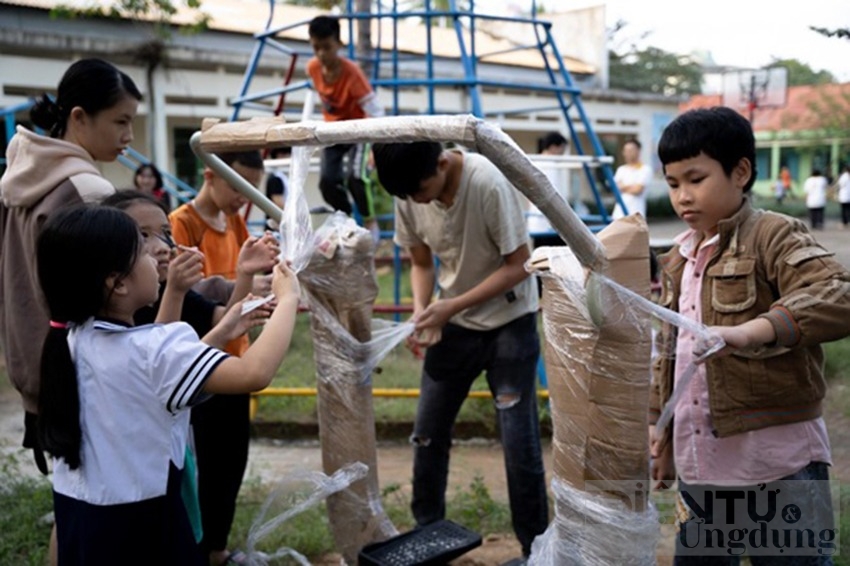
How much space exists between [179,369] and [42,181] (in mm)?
904

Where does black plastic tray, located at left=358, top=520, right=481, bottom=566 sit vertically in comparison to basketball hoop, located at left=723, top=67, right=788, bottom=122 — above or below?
below

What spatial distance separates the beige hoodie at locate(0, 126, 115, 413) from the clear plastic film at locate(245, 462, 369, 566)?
28.7 inches

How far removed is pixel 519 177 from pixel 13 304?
153cm

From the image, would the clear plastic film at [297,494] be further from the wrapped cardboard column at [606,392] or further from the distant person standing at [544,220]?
the distant person standing at [544,220]

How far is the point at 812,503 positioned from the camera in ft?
6.16

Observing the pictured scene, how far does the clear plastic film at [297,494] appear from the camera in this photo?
2371mm

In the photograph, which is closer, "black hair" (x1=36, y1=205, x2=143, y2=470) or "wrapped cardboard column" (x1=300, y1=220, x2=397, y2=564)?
"black hair" (x1=36, y1=205, x2=143, y2=470)

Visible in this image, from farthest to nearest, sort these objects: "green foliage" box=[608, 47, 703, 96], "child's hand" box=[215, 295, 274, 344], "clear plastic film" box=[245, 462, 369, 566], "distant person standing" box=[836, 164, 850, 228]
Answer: "green foliage" box=[608, 47, 703, 96], "distant person standing" box=[836, 164, 850, 228], "clear plastic film" box=[245, 462, 369, 566], "child's hand" box=[215, 295, 274, 344]

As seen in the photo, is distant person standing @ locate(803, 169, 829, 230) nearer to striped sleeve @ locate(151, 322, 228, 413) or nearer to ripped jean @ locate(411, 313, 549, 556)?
ripped jean @ locate(411, 313, 549, 556)

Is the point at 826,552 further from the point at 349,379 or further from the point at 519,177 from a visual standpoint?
the point at 349,379

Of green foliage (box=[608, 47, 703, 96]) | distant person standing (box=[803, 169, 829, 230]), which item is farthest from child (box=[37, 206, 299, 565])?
green foliage (box=[608, 47, 703, 96])

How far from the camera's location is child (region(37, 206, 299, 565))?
1.72 meters

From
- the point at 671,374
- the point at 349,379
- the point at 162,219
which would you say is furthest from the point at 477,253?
the point at 162,219

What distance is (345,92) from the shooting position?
16.5 feet
